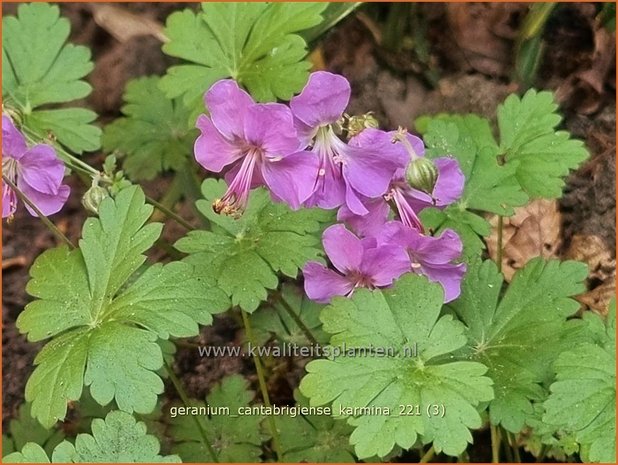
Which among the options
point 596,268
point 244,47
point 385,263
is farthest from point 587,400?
point 244,47

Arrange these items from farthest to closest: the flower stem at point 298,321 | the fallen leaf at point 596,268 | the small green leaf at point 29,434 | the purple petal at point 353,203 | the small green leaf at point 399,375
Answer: the fallen leaf at point 596,268 → the small green leaf at point 29,434 → the flower stem at point 298,321 → the purple petal at point 353,203 → the small green leaf at point 399,375

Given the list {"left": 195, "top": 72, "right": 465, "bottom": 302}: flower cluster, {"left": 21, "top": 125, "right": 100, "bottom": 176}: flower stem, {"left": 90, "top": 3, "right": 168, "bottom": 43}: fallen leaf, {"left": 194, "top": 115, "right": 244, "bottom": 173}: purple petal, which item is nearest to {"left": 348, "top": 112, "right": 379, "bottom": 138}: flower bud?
{"left": 195, "top": 72, "right": 465, "bottom": 302}: flower cluster

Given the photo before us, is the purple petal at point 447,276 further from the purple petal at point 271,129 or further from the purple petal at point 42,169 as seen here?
the purple petal at point 42,169

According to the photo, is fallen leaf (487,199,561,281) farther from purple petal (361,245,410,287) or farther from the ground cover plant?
purple petal (361,245,410,287)

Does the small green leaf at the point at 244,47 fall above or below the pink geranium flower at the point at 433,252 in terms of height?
above

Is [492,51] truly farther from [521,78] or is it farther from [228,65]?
[228,65]

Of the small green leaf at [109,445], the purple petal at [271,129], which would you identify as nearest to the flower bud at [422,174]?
the purple petal at [271,129]

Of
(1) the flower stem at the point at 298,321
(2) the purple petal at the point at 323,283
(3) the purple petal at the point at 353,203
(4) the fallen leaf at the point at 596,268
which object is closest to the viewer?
(3) the purple petal at the point at 353,203
